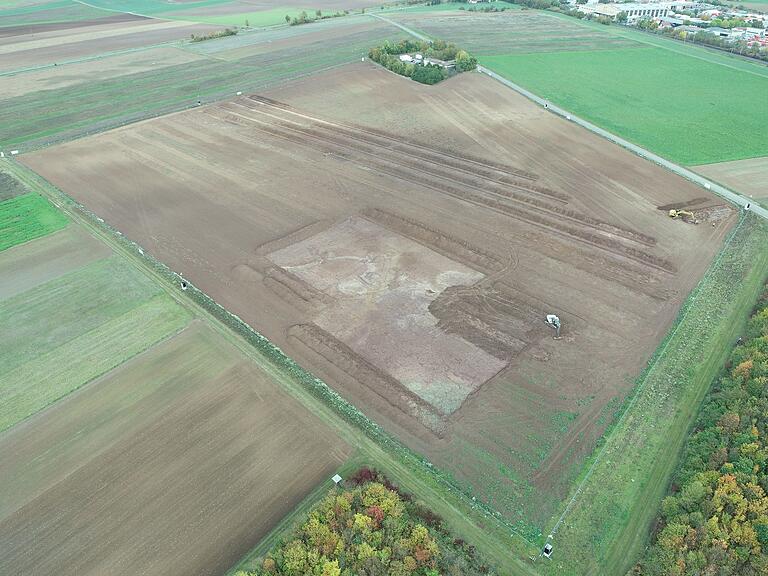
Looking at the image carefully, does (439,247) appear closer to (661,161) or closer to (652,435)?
(652,435)

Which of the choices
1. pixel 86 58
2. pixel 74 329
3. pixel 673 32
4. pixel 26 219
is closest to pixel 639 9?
pixel 673 32

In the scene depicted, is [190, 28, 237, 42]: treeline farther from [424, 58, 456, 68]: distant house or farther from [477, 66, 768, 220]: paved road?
[477, 66, 768, 220]: paved road

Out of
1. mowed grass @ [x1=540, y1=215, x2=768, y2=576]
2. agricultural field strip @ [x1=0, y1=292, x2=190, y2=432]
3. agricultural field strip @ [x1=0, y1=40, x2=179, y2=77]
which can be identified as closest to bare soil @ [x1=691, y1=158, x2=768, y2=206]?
mowed grass @ [x1=540, y1=215, x2=768, y2=576]

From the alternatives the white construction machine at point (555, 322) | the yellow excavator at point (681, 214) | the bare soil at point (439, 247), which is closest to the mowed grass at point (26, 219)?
the bare soil at point (439, 247)

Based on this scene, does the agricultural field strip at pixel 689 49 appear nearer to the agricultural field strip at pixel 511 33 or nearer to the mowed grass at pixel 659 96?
the mowed grass at pixel 659 96

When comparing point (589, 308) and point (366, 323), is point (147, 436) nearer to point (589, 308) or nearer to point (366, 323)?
point (366, 323)

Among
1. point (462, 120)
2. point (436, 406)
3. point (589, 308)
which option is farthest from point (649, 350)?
point (462, 120)
